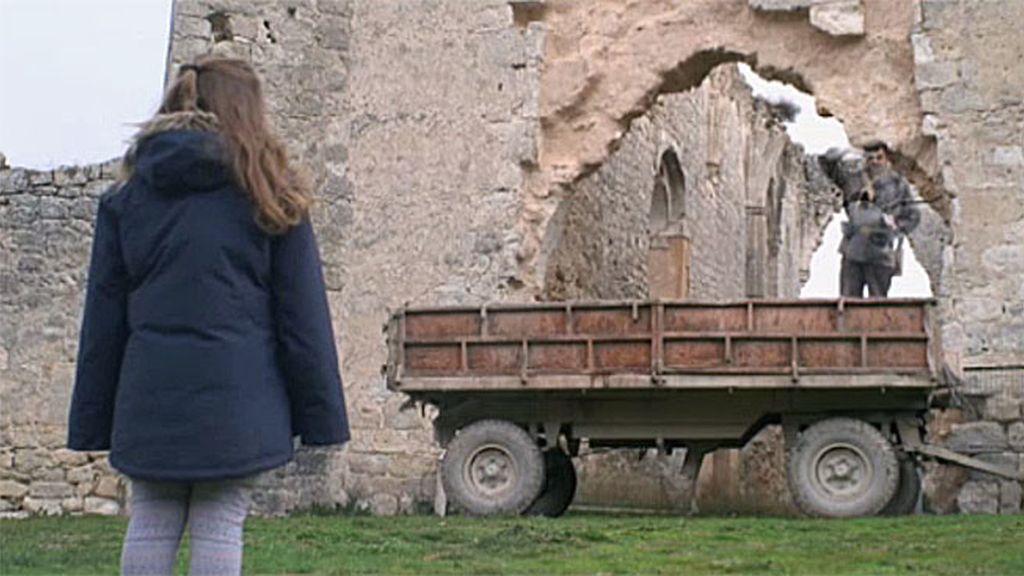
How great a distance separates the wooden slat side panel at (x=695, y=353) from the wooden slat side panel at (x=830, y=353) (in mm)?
508

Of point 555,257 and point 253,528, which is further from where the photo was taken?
point 555,257

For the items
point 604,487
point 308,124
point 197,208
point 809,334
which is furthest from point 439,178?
point 197,208

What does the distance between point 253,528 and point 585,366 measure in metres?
2.32

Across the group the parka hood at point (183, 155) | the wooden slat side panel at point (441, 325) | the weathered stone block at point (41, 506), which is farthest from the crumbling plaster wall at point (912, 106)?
the parka hood at point (183, 155)

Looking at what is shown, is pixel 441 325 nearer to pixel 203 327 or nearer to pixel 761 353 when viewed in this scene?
pixel 761 353

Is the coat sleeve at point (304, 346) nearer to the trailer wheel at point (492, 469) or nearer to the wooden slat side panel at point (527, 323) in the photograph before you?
the wooden slat side panel at point (527, 323)

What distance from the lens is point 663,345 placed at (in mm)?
10375

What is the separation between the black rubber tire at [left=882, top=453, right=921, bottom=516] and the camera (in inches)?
409

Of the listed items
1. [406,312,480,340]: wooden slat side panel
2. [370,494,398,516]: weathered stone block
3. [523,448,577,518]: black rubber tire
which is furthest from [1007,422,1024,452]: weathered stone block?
[370,494,398,516]: weathered stone block

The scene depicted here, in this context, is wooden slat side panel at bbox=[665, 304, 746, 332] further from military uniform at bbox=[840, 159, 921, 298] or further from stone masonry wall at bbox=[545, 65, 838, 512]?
stone masonry wall at bbox=[545, 65, 838, 512]

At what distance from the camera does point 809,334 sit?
1017cm

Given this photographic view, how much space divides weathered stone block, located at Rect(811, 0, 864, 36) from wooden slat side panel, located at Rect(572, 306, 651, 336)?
3.56 meters

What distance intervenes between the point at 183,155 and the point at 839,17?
9682 millimetres

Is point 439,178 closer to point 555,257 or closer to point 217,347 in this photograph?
point 555,257
